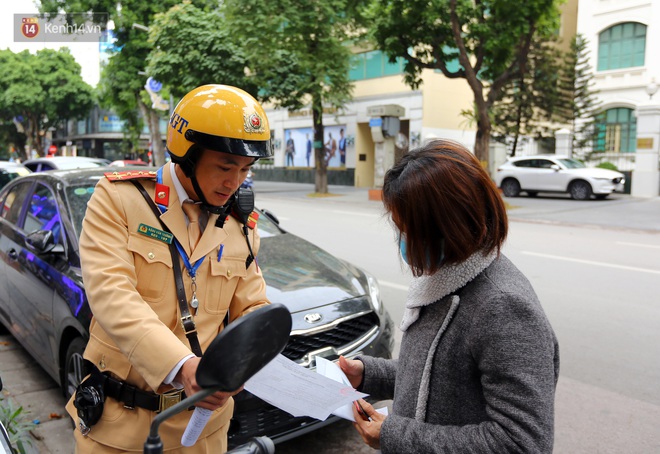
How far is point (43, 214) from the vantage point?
4156 mm

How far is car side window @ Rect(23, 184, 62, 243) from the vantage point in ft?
12.8

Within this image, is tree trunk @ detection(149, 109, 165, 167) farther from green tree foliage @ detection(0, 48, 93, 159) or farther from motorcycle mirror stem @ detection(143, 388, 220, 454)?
motorcycle mirror stem @ detection(143, 388, 220, 454)

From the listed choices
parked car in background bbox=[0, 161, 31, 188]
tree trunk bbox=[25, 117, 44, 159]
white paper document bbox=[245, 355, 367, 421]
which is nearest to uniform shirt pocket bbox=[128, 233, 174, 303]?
white paper document bbox=[245, 355, 367, 421]

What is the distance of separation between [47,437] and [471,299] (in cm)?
316

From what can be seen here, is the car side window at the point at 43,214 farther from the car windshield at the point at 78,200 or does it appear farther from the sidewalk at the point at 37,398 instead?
the sidewalk at the point at 37,398

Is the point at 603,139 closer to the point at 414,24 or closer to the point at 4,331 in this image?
the point at 414,24

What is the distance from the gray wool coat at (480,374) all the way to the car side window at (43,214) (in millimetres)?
3054

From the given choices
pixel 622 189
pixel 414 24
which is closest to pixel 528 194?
pixel 622 189

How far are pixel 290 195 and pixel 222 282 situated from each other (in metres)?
22.5

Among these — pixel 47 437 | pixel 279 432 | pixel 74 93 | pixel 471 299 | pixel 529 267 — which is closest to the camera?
pixel 471 299

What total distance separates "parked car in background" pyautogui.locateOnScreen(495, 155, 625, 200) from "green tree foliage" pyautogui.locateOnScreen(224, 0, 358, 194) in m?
7.01

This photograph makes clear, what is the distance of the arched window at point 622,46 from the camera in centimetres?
2852

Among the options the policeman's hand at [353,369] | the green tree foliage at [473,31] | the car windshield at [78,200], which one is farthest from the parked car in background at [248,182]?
the green tree foliage at [473,31]

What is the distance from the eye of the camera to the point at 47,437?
352 cm
